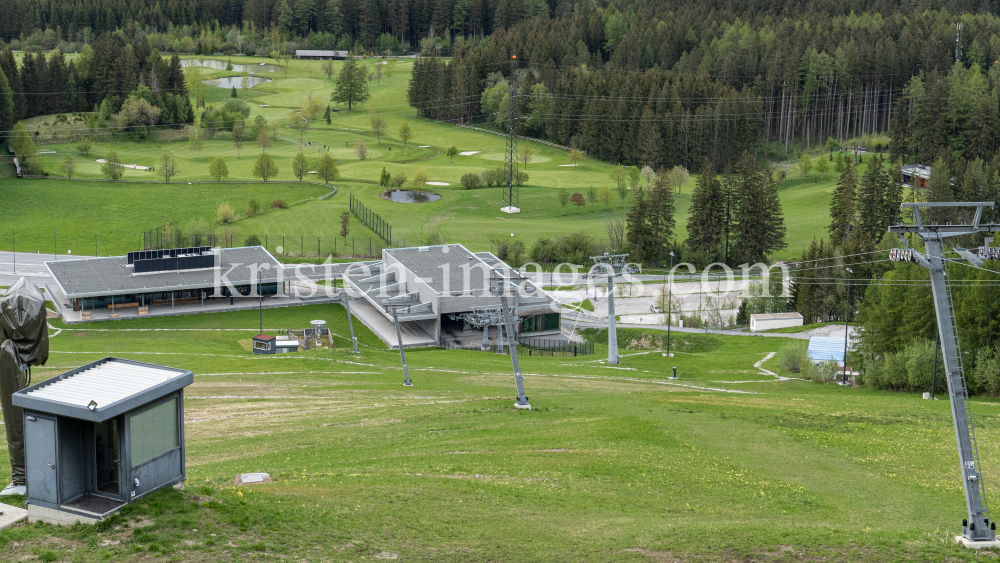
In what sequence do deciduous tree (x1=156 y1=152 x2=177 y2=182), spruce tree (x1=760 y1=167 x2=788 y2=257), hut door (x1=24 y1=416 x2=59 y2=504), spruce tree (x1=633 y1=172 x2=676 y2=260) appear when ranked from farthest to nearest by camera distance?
deciduous tree (x1=156 y1=152 x2=177 y2=182)
spruce tree (x1=760 y1=167 x2=788 y2=257)
spruce tree (x1=633 y1=172 x2=676 y2=260)
hut door (x1=24 y1=416 x2=59 y2=504)

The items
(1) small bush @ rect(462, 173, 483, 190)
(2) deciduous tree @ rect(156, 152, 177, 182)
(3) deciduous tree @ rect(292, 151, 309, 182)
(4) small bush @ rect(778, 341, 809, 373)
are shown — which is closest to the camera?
(4) small bush @ rect(778, 341, 809, 373)

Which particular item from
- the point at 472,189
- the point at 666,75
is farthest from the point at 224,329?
the point at 666,75

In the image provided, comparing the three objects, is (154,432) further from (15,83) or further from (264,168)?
(15,83)

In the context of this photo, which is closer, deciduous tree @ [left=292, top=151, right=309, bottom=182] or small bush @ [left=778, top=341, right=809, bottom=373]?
small bush @ [left=778, top=341, right=809, bottom=373]

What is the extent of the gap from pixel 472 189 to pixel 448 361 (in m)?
79.4

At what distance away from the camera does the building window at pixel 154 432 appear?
21.6 metres

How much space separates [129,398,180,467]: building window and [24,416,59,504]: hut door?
163 cm

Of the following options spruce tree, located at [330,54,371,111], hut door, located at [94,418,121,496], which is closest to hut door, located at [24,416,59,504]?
hut door, located at [94,418,121,496]

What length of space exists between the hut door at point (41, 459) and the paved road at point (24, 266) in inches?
3053

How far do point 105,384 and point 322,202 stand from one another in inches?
4401

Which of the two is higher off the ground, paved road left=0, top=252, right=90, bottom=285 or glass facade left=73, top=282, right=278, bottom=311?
paved road left=0, top=252, right=90, bottom=285

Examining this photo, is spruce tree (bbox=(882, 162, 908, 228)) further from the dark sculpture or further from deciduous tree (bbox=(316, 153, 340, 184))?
the dark sculpture

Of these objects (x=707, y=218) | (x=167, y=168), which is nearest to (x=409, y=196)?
(x=167, y=168)

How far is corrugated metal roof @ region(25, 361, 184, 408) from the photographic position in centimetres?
2111
